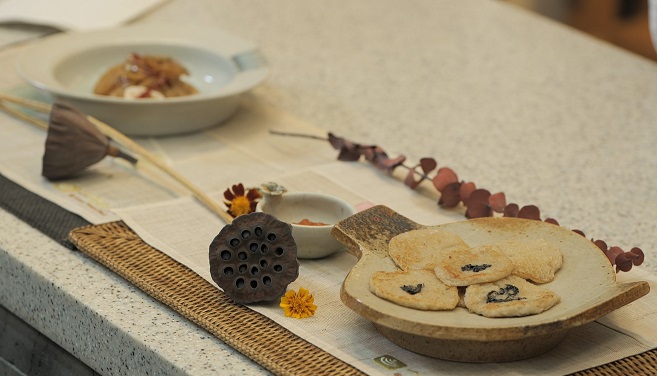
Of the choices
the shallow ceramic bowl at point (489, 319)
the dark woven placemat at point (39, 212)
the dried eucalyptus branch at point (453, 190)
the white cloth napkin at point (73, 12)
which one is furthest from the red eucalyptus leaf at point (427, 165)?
the white cloth napkin at point (73, 12)

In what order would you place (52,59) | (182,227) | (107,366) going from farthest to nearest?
→ (52,59), (182,227), (107,366)

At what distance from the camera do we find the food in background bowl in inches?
50.2

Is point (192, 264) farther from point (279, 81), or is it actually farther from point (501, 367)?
point (279, 81)

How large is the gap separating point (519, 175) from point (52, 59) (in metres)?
0.64

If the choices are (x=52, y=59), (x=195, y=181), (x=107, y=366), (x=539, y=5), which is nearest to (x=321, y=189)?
(x=195, y=181)

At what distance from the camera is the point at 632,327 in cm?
84

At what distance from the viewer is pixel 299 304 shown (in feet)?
2.77

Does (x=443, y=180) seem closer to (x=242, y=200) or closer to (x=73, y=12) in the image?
(x=242, y=200)

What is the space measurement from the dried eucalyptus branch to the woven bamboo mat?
0.42 ft

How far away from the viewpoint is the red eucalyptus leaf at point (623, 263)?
35.7 inches

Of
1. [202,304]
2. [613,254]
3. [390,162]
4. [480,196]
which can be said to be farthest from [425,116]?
[202,304]

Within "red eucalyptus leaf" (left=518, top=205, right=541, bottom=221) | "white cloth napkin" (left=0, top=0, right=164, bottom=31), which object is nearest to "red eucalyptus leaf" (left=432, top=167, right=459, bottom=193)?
"red eucalyptus leaf" (left=518, top=205, right=541, bottom=221)

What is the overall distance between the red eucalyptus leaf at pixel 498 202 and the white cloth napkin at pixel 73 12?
883mm

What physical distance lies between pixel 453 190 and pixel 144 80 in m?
0.45
